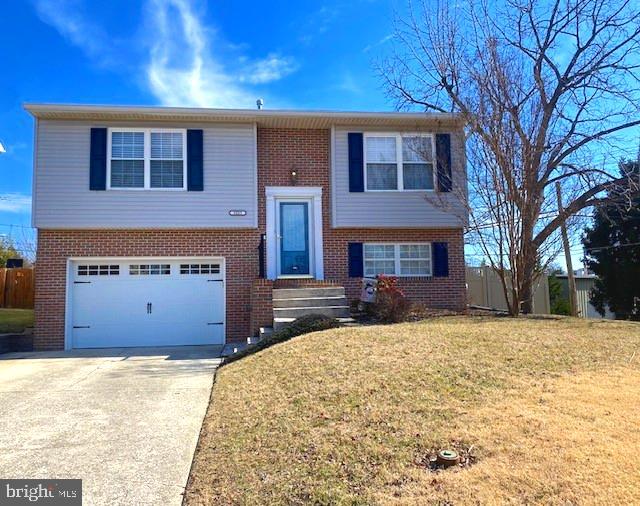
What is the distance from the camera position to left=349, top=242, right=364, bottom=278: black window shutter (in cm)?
1243

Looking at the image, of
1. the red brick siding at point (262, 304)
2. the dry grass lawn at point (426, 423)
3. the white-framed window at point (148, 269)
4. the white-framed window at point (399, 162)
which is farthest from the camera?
the white-framed window at point (399, 162)

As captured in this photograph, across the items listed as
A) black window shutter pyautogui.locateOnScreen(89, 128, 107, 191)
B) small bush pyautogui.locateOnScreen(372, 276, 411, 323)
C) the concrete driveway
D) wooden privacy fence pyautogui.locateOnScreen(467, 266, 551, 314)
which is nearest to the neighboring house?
black window shutter pyautogui.locateOnScreen(89, 128, 107, 191)

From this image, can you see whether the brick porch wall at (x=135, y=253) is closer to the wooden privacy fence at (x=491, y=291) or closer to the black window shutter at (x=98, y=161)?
the black window shutter at (x=98, y=161)

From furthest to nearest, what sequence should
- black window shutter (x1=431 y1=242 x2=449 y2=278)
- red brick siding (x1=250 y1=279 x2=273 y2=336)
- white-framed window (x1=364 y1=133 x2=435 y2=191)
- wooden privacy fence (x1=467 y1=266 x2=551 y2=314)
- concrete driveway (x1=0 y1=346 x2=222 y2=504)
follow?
wooden privacy fence (x1=467 y1=266 x2=551 y2=314) < black window shutter (x1=431 y1=242 x2=449 y2=278) < white-framed window (x1=364 y1=133 x2=435 y2=191) < red brick siding (x1=250 y1=279 x2=273 y2=336) < concrete driveway (x1=0 y1=346 x2=222 y2=504)

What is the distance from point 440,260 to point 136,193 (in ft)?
25.0

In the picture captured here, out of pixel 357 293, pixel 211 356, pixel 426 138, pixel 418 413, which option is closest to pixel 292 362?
pixel 418 413

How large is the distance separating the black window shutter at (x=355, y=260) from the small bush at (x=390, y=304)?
209cm

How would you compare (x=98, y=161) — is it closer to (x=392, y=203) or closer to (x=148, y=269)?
(x=148, y=269)

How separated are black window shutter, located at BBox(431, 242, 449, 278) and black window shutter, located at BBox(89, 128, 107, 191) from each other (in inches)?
323

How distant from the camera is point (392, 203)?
12.5 meters

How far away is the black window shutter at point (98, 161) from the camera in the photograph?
11688 mm

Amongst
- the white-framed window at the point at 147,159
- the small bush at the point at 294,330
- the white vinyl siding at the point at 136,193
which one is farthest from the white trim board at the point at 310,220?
the small bush at the point at 294,330
